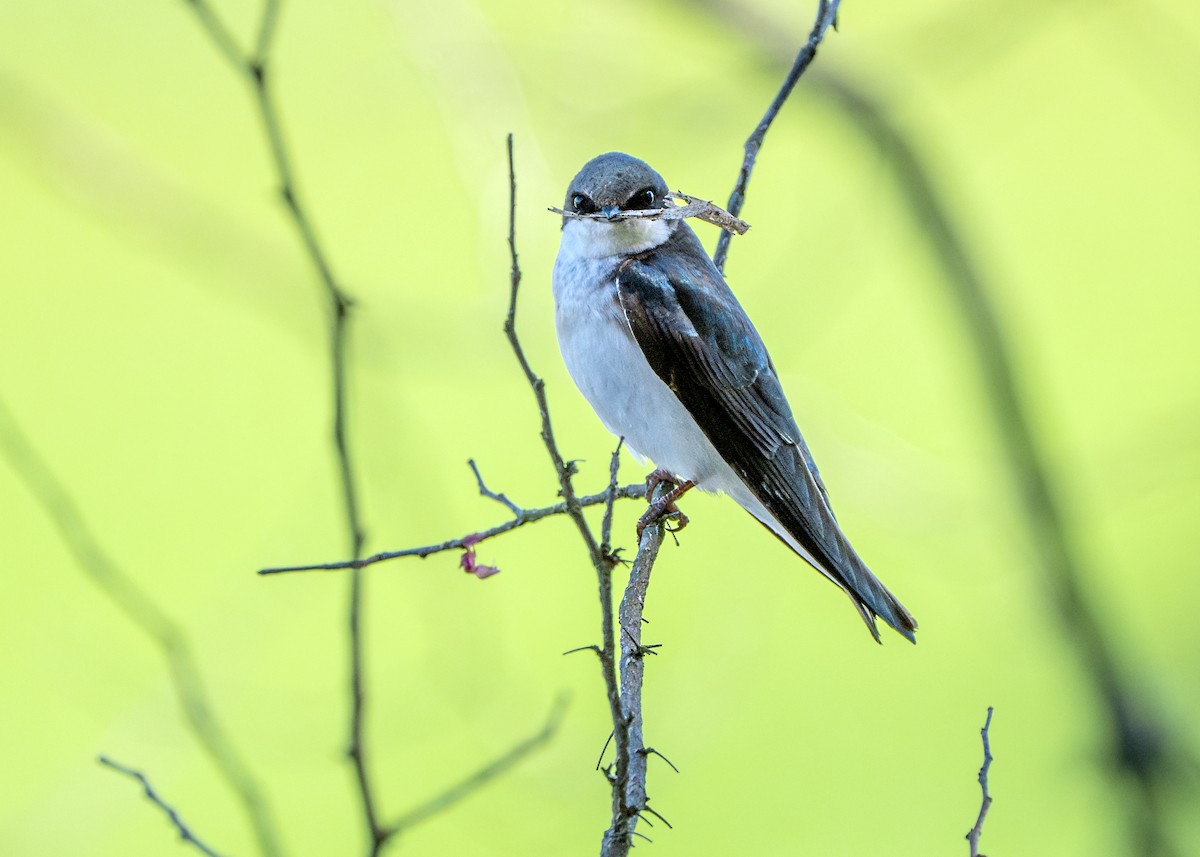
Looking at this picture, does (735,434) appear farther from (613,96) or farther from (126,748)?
(126,748)

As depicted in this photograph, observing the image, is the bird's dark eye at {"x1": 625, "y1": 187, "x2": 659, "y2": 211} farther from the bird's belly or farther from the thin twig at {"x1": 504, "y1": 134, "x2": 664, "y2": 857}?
the thin twig at {"x1": 504, "y1": 134, "x2": 664, "y2": 857}

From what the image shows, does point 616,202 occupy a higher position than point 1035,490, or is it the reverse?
point 616,202

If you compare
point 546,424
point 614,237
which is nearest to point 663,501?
point 614,237

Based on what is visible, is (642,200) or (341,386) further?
(642,200)

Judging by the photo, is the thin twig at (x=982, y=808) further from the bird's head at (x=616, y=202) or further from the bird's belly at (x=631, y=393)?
the bird's head at (x=616, y=202)

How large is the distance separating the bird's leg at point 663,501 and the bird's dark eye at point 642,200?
636mm

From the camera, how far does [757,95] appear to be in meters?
4.32

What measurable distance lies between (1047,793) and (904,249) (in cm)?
202

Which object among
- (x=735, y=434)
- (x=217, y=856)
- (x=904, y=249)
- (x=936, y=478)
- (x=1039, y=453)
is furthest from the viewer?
(x=904, y=249)

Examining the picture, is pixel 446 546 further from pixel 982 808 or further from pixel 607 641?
pixel 982 808

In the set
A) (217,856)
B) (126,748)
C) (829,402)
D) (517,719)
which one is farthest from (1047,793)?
(217,856)

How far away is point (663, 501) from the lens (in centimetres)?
287

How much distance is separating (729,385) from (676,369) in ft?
0.45

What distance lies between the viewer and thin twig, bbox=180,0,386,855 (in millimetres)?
1361
